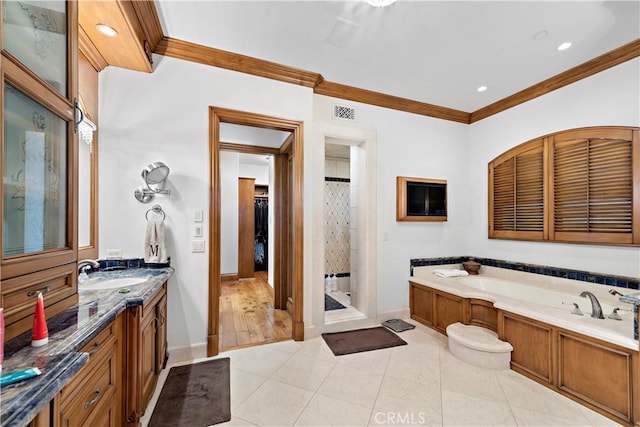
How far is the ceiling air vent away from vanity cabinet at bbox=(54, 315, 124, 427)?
9.51ft

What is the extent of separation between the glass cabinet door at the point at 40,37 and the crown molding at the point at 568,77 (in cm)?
423

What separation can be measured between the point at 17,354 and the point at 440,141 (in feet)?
14.5

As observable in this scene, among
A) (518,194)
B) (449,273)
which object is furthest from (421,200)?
(518,194)

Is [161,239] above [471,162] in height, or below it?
below

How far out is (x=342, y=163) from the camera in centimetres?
527

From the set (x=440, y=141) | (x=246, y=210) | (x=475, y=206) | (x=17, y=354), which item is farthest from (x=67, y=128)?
(x=246, y=210)

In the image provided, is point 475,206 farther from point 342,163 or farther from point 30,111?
point 30,111

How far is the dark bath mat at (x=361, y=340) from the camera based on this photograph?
284 centimetres

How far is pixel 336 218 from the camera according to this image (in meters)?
5.12

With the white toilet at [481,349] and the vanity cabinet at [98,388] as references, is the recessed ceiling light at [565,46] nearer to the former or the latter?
the white toilet at [481,349]

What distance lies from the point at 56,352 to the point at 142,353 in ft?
3.07

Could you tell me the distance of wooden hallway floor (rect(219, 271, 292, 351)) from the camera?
304cm

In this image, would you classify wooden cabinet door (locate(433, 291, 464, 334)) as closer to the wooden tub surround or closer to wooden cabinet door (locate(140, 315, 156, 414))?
the wooden tub surround

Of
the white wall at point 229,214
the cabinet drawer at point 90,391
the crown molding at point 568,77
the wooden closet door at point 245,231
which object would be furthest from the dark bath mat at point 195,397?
the crown molding at point 568,77
